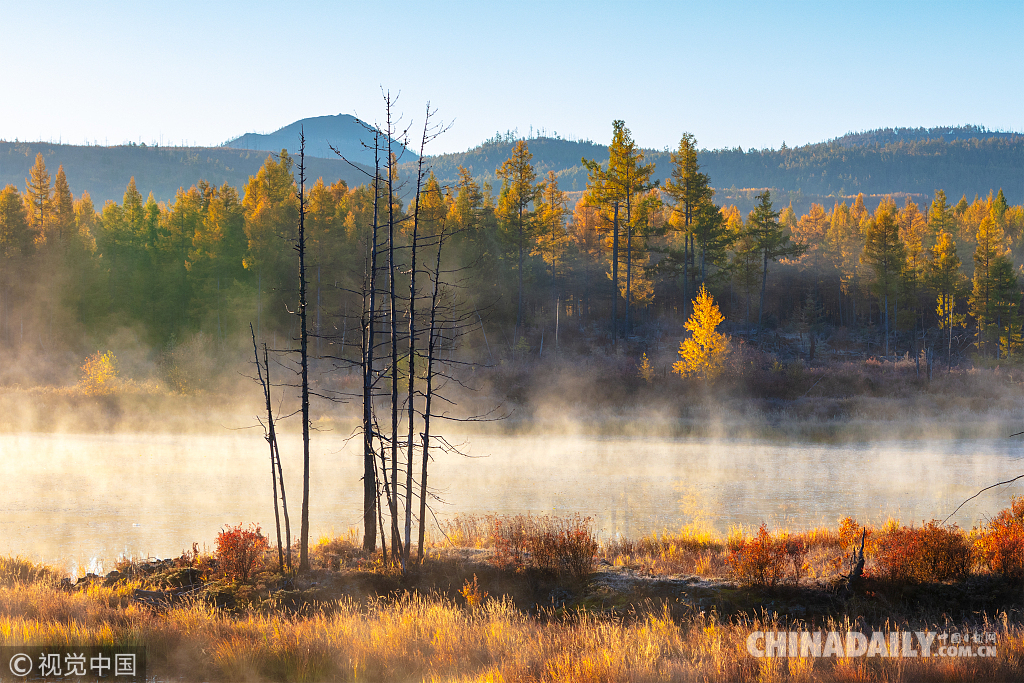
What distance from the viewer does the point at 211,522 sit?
19781mm

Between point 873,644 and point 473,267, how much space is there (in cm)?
4487

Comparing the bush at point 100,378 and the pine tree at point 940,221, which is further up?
the pine tree at point 940,221

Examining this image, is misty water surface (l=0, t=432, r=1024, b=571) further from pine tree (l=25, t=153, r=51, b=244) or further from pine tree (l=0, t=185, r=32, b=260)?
pine tree (l=25, t=153, r=51, b=244)

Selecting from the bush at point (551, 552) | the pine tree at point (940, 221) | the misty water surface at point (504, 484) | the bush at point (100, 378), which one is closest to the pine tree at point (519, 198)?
the misty water surface at point (504, 484)

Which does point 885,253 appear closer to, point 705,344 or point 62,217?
point 705,344

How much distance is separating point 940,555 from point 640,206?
43.4 metres

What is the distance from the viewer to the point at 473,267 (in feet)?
170

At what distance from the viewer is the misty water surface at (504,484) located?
64.1ft

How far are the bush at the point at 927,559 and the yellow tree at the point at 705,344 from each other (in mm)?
29416

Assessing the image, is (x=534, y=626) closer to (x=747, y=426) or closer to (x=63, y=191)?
(x=747, y=426)

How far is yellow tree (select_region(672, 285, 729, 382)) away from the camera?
41750 mm

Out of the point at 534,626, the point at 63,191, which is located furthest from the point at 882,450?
the point at 63,191

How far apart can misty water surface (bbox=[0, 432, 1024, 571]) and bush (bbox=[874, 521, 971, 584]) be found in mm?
6542

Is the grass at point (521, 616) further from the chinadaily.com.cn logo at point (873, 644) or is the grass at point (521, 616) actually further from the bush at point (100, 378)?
the bush at point (100, 378)
